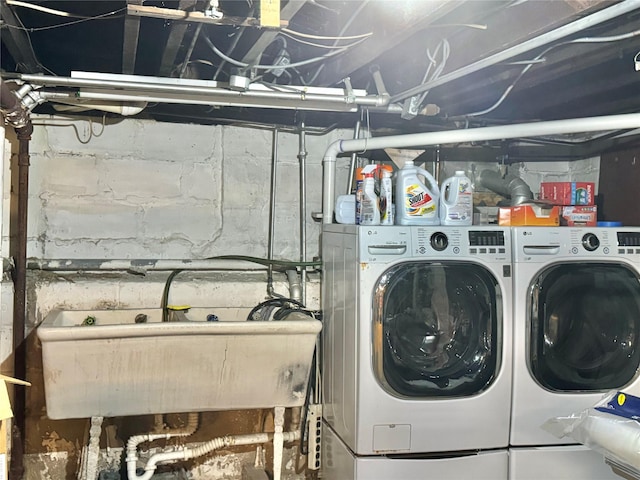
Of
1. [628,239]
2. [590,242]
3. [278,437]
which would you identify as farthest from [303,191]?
[628,239]

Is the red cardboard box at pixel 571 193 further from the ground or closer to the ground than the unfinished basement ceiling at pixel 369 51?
closer to the ground

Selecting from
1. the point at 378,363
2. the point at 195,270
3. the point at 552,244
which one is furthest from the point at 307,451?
the point at 552,244

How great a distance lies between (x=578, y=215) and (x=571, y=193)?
0.11 meters

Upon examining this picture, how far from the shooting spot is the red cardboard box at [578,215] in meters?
2.33

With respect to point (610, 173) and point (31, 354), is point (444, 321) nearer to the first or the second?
point (610, 173)

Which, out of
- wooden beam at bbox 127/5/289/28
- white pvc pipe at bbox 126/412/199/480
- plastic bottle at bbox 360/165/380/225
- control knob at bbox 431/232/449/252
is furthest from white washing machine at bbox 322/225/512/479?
wooden beam at bbox 127/5/289/28

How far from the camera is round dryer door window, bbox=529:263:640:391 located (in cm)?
211

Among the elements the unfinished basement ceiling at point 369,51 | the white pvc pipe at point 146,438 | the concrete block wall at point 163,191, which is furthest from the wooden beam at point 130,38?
the white pvc pipe at point 146,438

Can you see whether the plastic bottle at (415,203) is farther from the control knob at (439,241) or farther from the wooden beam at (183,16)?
the wooden beam at (183,16)

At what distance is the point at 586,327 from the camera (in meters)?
2.19

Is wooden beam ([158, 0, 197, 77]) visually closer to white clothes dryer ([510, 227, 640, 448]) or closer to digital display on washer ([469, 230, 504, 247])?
digital display on washer ([469, 230, 504, 247])

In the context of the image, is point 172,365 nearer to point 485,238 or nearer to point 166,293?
point 166,293

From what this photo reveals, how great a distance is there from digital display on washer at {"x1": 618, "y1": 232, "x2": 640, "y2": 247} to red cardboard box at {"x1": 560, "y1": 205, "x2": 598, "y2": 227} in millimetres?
177

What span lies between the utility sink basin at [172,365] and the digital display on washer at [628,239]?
1.20 metres
